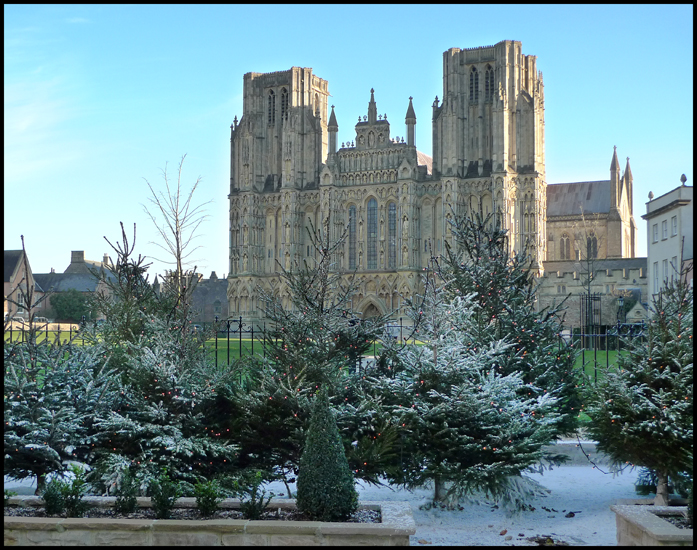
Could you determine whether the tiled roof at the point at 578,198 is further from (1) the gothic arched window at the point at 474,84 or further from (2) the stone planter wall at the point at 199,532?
(2) the stone planter wall at the point at 199,532

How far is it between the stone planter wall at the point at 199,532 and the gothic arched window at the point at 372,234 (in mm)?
55034

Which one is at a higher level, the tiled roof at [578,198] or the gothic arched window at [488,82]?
the gothic arched window at [488,82]

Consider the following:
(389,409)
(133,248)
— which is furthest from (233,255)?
(389,409)

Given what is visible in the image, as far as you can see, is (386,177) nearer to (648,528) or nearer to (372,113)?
(372,113)

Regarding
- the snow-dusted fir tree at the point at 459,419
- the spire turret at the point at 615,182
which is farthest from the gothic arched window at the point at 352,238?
the snow-dusted fir tree at the point at 459,419

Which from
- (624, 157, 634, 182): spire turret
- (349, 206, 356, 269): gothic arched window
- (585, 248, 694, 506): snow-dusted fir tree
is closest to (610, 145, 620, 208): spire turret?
(624, 157, 634, 182): spire turret

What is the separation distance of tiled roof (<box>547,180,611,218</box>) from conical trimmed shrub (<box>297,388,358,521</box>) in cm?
6956

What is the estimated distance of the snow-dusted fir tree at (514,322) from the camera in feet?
39.6

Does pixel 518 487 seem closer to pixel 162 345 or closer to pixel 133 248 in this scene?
pixel 162 345

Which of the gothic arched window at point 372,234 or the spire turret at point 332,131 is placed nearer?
the gothic arched window at point 372,234

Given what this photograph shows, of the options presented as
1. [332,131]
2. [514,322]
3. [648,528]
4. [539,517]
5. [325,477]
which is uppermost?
[332,131]

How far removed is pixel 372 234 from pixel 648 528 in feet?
184

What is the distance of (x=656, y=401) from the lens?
10109 millimetres

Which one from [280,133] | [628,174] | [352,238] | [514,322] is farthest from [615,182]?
[514,322]
